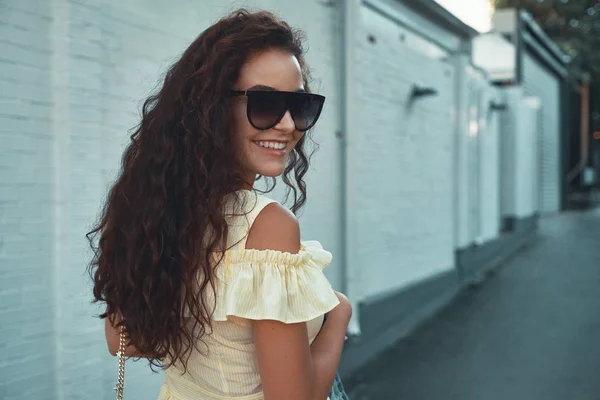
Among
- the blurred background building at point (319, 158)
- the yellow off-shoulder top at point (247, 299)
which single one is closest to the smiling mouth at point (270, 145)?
the yellow off-shoulder top at point (247, 299)

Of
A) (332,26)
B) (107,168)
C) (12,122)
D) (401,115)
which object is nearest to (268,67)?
(12,122)

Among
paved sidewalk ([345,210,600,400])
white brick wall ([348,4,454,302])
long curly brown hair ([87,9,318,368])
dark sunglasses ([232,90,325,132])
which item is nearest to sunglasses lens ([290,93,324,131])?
dark sunglasses ([232,90,325,132])

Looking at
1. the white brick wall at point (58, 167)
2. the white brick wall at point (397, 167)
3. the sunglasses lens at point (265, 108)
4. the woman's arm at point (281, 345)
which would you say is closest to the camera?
the woman's arm at point (281, 345)

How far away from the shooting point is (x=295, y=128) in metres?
1.60

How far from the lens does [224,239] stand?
1404 millimetres

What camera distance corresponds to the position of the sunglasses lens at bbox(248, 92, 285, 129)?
1.48 metres

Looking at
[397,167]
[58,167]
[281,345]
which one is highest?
[397,167]

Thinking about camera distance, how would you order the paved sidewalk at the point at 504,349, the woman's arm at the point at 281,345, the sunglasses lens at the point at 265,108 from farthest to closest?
the paved sidewalk at the point at 504,349
the sunglasses lens at the point at 265,108
the woman's arm at the point at 281,345

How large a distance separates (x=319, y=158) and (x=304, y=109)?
13.5ft

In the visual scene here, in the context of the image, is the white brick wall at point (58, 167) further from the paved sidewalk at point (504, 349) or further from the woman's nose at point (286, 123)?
the paved sidewalk at point (504, 349)

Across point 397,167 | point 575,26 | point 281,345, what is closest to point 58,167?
point 281,345

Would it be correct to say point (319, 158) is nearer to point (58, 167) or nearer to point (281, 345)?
point (58, 167)

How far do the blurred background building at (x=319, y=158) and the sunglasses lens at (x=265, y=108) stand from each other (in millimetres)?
778

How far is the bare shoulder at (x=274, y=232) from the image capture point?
1380 millimetres
